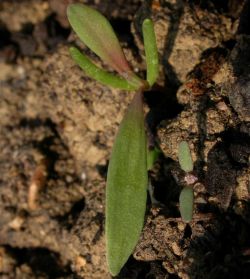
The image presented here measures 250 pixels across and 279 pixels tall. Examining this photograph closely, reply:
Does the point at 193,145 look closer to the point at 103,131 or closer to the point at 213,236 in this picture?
the point at 213,236

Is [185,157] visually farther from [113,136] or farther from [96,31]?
[96,31]

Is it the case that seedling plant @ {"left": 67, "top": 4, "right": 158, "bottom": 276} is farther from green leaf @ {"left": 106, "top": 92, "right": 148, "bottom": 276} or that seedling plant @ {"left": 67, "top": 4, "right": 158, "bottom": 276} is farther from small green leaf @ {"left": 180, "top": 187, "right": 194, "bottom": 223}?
small green leaf @ {"left": 180, "top": 187, "right": 194, "bottom": 223}

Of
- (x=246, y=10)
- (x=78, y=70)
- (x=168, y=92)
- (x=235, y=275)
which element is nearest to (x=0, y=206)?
(x=78, y=70)

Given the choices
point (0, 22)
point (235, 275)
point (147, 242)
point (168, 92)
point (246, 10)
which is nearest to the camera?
point (235, 275)

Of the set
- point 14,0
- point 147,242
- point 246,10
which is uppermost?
point 246,10

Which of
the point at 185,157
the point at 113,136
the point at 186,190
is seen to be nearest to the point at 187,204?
the point at 186,190

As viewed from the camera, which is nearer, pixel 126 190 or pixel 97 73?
pixel 126 190

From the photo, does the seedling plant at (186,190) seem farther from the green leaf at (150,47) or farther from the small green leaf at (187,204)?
the green leaf at (150,47)
